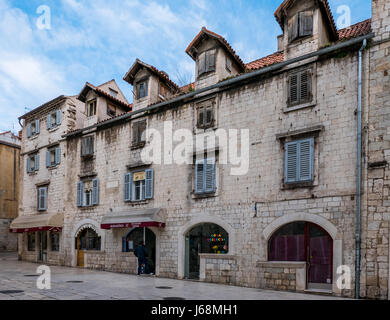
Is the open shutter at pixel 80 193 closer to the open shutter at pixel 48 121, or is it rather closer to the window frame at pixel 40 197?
the window frame at pixel 40 197

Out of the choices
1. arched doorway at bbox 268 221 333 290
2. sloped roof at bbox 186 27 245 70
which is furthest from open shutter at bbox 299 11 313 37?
arched doorway at bbox 268 221 333 290

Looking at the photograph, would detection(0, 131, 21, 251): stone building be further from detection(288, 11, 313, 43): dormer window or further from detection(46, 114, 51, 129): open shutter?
detection(288, 11, 313, 43): dormer window

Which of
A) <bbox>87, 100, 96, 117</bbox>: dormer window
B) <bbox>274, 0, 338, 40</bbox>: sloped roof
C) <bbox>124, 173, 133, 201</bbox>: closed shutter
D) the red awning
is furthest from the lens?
<bbox>87, 100, 96, 117</bbox>: dormer window

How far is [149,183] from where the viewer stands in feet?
52.5

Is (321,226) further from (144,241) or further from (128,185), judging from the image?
(128,185)

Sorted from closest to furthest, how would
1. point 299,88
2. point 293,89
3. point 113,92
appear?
point 299,88
point 293,89
point 113,92

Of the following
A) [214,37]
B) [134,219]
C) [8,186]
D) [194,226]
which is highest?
[214,37]

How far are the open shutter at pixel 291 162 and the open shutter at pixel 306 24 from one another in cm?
381

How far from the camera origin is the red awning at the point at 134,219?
1486 centimetres

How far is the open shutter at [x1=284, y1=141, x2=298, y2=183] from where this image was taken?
39.0 feet

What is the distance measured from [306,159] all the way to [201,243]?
539 cm

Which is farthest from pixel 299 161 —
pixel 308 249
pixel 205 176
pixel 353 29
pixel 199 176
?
pixel 353 29

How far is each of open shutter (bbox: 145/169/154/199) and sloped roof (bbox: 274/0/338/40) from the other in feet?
26.2

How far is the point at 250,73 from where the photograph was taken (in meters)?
13.3
